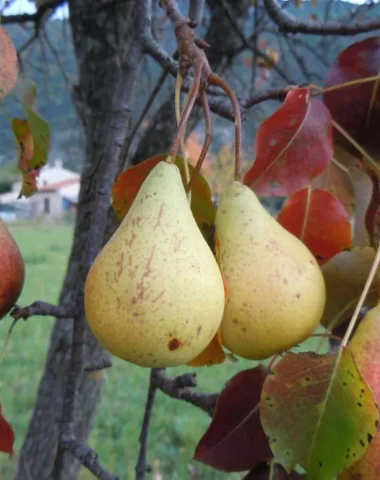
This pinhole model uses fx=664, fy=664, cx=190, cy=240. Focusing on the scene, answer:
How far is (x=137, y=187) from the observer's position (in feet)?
2.15

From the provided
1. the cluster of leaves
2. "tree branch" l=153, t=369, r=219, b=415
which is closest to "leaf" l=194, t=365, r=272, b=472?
the cluster of leaves

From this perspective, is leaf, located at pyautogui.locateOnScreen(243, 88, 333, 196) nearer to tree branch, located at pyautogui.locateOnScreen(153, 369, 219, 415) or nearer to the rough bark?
tree branch, located at pyautogui.locateOnScreen(153, 369, 219, 415)

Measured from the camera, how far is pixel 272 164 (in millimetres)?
628

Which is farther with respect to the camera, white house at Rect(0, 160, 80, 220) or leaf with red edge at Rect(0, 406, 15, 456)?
white house at Rect(0, 160, 80, 220)

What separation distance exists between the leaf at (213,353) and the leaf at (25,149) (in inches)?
12.9

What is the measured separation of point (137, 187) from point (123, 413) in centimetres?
270

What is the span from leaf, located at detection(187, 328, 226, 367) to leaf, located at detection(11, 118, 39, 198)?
327mm

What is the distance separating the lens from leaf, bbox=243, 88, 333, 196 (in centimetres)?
61

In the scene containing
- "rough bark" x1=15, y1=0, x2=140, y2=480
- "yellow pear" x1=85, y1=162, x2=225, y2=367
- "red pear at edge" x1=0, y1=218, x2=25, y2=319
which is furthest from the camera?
"rough bark" x1=15, y1=0, x2=140, y2=480

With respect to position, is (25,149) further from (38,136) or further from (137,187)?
(137,187)

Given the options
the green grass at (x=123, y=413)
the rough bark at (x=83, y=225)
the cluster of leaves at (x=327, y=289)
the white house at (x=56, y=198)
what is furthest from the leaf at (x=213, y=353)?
the white house at (x=56, y=198)

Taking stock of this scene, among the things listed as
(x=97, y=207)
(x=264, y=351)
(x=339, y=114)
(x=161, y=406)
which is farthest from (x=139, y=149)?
(x=161, y=406)

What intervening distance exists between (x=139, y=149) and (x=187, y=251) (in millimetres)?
1329

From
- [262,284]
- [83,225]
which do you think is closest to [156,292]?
[262,284]
